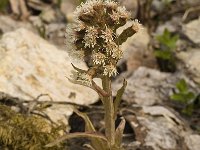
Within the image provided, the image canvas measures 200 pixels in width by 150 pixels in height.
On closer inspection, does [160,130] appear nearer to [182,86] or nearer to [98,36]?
[182,86]

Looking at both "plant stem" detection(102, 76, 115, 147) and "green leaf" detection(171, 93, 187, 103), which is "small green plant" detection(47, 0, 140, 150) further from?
"green leaf" detection(171, 93, 187, 103)

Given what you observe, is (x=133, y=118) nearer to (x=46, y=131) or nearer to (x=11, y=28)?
(x=46, y=131)

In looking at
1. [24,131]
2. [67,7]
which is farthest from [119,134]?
[67,7]

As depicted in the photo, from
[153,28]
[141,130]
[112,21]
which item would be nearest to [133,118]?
[141,130]

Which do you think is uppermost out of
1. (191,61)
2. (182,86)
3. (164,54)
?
(164,54)

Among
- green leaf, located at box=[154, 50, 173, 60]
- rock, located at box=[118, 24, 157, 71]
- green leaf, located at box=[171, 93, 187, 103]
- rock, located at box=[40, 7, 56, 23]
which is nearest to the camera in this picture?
green leaf, located at box=[171, 93, 187, 103]

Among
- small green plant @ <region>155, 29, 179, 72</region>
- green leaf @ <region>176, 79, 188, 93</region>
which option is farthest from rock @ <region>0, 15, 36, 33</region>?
green leaf @ <region>176, 79, 188, 93</region>
